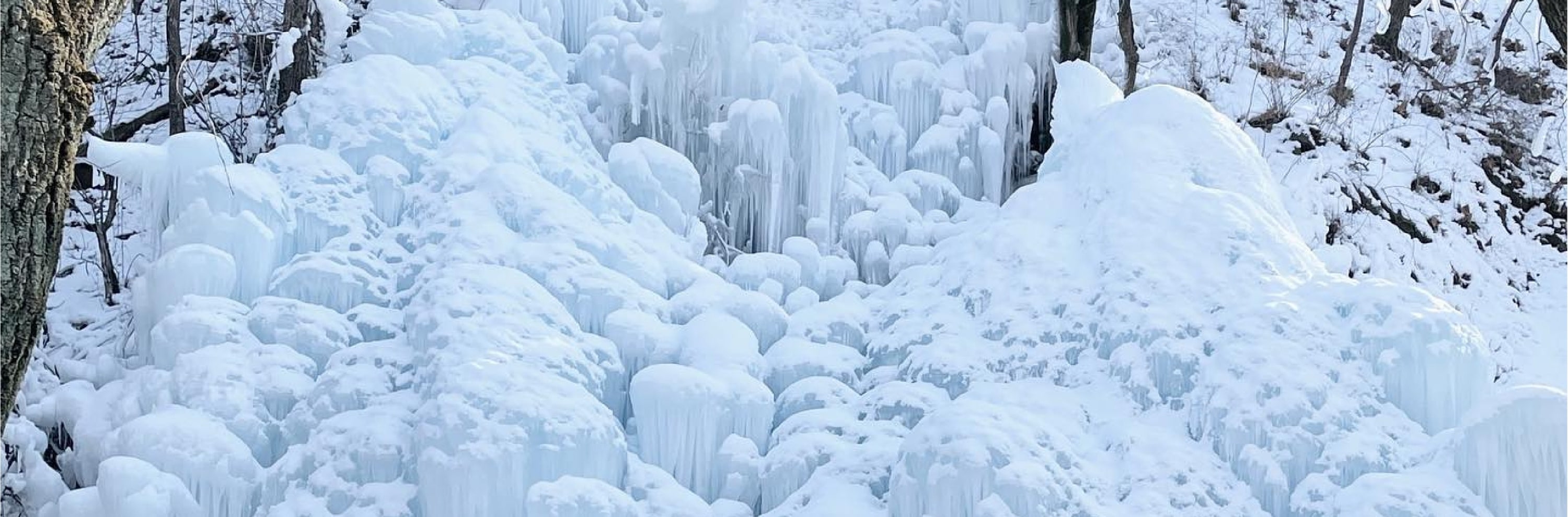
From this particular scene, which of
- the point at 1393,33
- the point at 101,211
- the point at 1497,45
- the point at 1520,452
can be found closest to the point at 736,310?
the point at 1520,452

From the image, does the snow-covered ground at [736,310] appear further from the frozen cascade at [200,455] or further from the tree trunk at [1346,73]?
the tree trunk at [1346,73]

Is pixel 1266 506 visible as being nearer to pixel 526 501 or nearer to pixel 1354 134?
pixel 526 501

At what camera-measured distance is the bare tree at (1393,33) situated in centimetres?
812

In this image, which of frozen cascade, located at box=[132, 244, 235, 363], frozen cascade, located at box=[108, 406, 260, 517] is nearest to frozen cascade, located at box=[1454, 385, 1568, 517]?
frozen cascade, located at box=[108, 406, 260, 517]

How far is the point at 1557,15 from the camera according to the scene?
2.62m

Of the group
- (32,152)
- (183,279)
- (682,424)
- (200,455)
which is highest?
(32,152)

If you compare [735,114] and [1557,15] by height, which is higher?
[1557,15]

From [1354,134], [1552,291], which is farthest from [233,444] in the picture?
[1552,291]

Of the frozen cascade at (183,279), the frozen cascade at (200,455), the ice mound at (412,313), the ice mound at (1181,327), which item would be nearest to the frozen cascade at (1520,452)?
the ice mound at (1181,327)

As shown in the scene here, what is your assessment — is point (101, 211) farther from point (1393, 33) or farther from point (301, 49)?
point (1393, 33)

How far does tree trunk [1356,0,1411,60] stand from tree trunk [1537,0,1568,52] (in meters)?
5.91

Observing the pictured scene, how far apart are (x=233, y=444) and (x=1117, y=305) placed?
2.70 meters

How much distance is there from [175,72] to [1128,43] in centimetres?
423

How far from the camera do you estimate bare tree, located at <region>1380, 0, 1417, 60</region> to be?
812 centimetres
